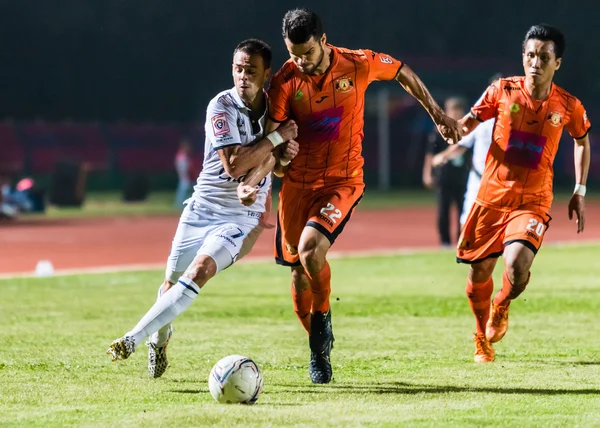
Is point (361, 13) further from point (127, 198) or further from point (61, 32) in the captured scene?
point (127, 198)

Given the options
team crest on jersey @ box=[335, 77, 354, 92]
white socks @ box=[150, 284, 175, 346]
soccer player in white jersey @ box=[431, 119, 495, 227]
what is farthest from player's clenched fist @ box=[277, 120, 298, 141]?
soccer player in white jersey @ box=[431, 119, 495, 227]

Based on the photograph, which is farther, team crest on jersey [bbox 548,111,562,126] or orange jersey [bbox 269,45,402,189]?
team crest on jersey [bbox 548,111,562,126]

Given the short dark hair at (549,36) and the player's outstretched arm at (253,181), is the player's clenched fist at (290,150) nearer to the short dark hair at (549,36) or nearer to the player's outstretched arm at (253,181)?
the player's outstretched arm at (253,181)

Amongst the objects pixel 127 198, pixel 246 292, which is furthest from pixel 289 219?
pixel 127 198

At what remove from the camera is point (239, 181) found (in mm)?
7875

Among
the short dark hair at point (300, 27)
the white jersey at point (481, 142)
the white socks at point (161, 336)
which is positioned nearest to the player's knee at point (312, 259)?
the white socks at point (161, 336)

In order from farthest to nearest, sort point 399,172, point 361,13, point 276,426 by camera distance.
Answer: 1. point 361,13
2. point 399,172
3. point 276,426

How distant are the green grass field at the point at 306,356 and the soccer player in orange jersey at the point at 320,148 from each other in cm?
59

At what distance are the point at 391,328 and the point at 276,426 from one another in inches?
177

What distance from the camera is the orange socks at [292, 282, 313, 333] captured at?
27.5ft

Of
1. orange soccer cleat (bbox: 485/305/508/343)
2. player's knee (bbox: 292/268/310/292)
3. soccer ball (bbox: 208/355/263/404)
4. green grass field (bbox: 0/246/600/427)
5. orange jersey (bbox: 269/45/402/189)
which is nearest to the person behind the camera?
green grass field (bbox: 0/246/600/427)

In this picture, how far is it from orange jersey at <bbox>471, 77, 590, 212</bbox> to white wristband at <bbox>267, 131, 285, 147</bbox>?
1.76 m

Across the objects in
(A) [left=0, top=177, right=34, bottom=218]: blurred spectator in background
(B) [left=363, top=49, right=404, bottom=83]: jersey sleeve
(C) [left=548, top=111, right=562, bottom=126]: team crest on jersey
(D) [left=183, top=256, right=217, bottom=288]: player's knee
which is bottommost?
(A) [left=0, top=177, right=34, bottom=218]: blurred spectator in background

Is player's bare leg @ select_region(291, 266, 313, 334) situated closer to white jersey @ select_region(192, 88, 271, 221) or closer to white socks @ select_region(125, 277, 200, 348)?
white jersey @ select_region(192, 88, 271, 221)
